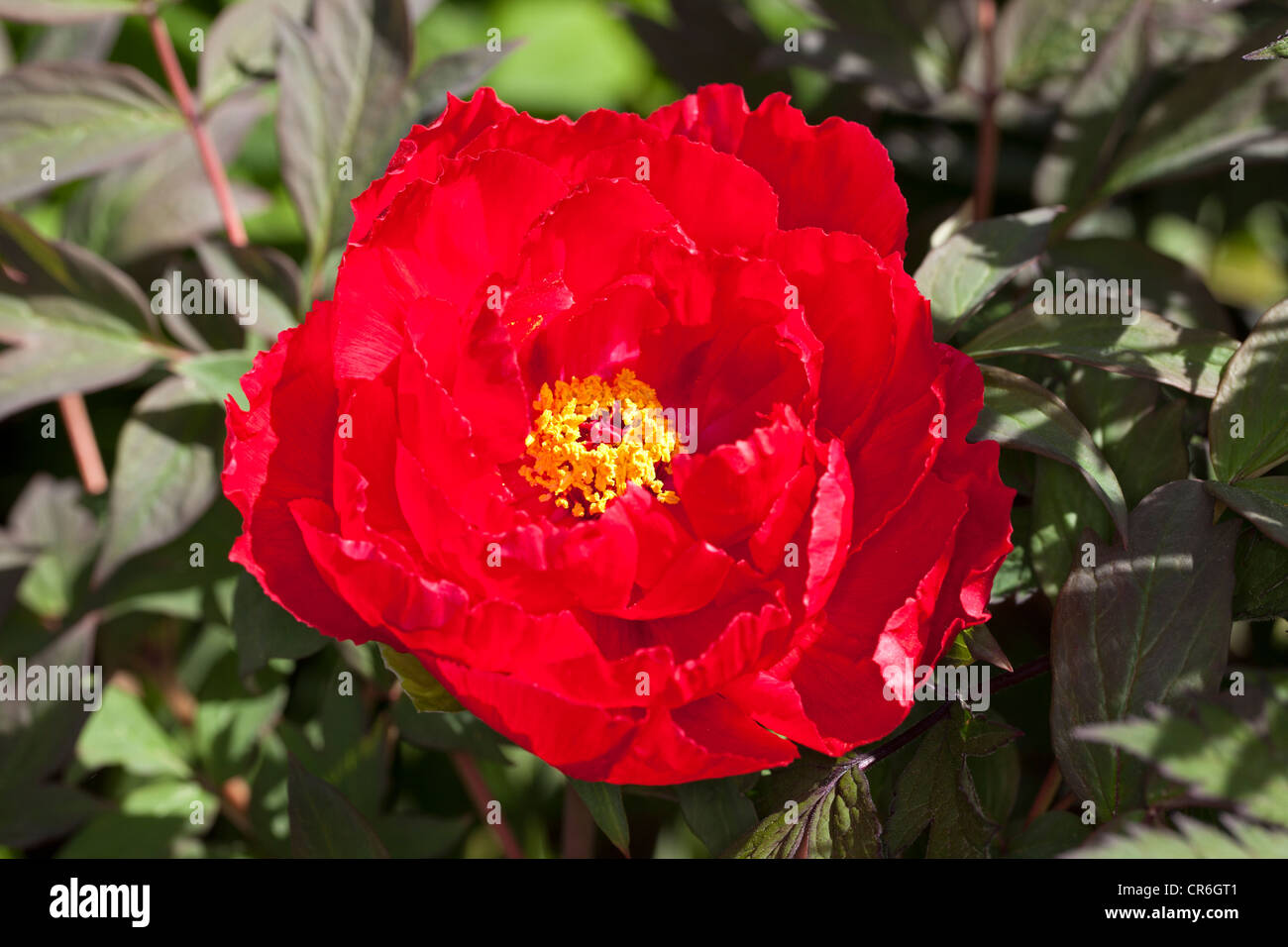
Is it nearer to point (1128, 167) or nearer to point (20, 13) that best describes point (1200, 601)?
point (1128, 167)

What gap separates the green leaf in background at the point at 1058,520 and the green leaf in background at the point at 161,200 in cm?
94

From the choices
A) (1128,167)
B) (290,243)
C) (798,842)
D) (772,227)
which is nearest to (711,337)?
(772,227)

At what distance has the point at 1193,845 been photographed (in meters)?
0.64

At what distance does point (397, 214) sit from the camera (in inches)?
31.2

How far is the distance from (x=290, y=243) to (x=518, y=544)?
1302 mm

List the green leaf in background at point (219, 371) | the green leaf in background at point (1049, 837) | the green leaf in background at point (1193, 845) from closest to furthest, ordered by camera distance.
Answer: the green leaf in background at point (1193, 845) → the green leaf in background at point (1049, 837) → the green leaf in background at point (219, 371)

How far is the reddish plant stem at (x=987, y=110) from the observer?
1216 mm

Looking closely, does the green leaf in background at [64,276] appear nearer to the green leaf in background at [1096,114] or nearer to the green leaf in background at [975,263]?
the green leaf in background at [975,263]

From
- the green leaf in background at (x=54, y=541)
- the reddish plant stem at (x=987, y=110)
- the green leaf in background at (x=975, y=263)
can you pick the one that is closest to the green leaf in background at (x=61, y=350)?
the green leaf in background at (x=54, y=541)

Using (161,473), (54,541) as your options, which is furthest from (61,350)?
(54,541)

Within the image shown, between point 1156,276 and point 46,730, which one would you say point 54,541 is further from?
point 1156,276

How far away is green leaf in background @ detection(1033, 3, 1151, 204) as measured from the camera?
3.77 ft

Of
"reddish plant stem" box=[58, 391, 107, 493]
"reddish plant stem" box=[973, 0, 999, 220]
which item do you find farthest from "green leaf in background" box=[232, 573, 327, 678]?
"reddish plant stem" box=[973, 0, 999, 220]

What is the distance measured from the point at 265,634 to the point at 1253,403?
31.5 inches
